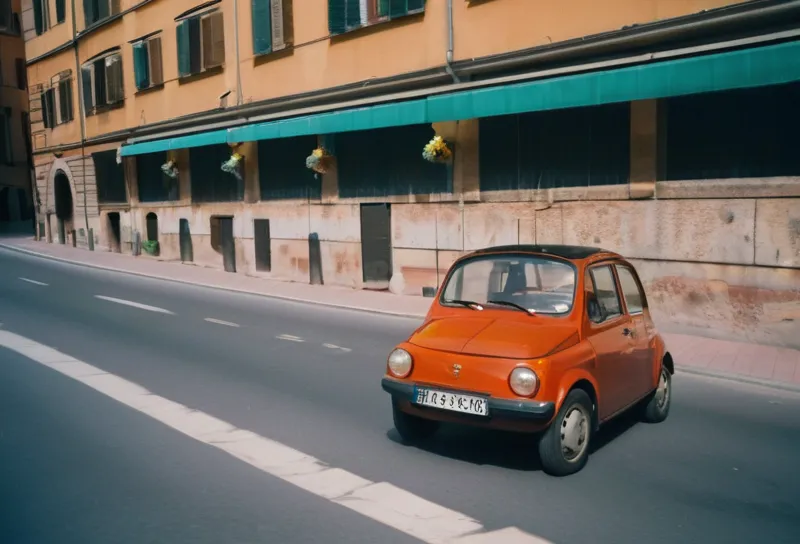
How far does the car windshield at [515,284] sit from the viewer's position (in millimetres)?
6355

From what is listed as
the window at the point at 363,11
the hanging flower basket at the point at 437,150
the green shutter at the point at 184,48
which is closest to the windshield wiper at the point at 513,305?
the hanging flower basket at the point at 437,150

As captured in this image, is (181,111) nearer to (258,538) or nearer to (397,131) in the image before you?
(397,131)

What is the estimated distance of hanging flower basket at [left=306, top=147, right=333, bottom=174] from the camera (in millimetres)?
19328

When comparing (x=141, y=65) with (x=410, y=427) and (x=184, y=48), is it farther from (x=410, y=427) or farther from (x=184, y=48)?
(x=410, y=427)

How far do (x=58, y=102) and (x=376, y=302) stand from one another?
1030 inches

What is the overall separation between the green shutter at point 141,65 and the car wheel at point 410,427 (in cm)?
2454

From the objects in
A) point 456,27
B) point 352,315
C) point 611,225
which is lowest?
point 352,315

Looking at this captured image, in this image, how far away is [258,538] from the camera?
4.67 meters

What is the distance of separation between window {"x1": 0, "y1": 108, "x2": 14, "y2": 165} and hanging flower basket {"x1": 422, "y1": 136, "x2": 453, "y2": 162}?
39667mm

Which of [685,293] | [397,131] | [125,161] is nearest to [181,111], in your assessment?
[125,161]

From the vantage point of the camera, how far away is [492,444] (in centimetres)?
660

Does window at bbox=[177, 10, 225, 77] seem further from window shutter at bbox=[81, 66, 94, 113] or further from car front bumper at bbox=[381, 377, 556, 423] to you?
car front bumper at bbox=[381, 377, 556, 423]

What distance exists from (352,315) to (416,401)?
914cm

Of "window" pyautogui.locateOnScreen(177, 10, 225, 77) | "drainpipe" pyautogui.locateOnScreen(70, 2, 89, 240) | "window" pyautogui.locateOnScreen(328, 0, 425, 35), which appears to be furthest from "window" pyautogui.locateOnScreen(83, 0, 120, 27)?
"window" pyautogui.locateOnScreen(328, 0, 425, 35)
